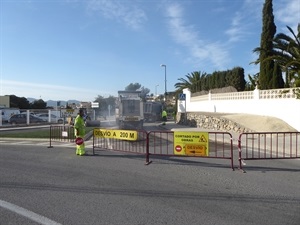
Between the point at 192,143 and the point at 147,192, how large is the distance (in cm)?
372

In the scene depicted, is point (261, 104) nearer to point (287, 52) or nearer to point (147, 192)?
point (287, 52)

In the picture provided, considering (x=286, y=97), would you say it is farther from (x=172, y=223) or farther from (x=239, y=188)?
(x=172, y=223)

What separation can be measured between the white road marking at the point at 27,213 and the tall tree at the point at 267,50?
79.2ft

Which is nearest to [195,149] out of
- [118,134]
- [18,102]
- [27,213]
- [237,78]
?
[118,134]

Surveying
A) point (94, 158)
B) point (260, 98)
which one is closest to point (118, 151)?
point (94, 158)

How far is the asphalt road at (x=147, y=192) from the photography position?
532 centimetres

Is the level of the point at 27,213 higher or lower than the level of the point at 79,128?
lower

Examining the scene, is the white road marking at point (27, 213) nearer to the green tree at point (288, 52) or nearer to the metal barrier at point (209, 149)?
the metal barrier at point (209, 149)

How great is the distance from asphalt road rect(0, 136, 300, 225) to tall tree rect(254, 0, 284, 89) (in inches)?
667

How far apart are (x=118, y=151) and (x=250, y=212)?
27.0 ft

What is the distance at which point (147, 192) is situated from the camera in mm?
6934

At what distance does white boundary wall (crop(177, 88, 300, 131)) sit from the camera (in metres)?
19.1

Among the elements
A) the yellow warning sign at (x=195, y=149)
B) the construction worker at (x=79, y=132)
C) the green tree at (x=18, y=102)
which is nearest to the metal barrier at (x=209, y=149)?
the yellow warning sign at (x=195, y=149)

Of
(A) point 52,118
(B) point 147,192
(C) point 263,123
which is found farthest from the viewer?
(A) point 52,118
